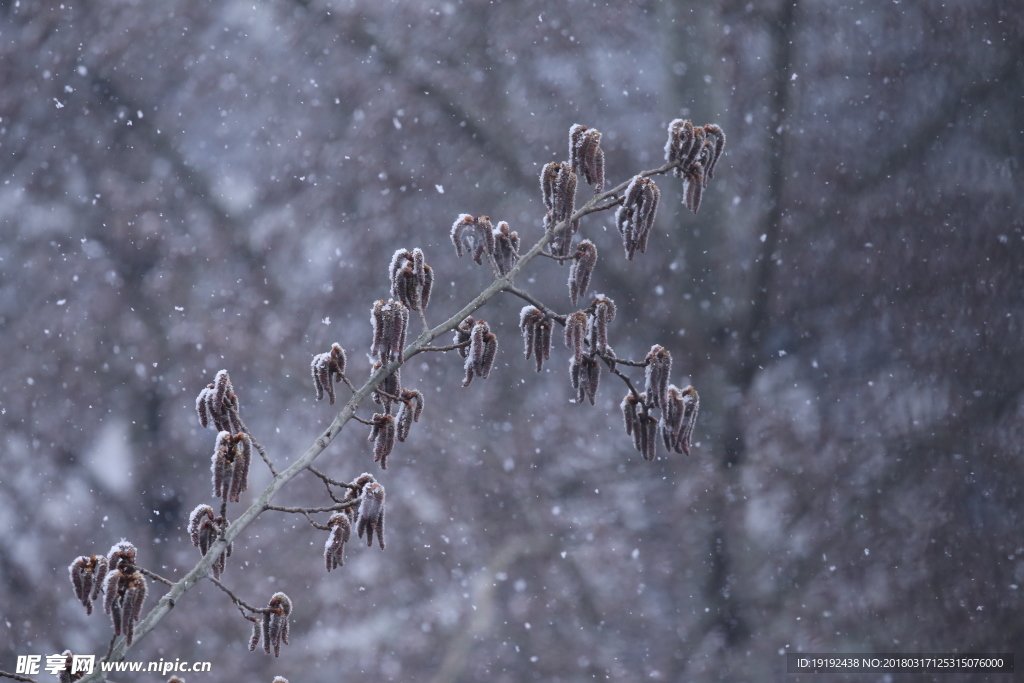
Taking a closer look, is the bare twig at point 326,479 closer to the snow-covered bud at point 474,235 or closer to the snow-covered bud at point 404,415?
the snow-covered bud at point 404,415

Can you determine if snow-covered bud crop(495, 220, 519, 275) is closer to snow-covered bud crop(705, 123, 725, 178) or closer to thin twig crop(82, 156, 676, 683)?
thin twig crop(82, 156, 676, 683)

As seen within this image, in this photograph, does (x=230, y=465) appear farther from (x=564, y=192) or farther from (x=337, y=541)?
(x=564, y=192)

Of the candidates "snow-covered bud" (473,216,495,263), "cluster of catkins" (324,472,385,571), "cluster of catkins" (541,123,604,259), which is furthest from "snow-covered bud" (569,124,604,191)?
"cluster of catkins" (324,472,385,571)

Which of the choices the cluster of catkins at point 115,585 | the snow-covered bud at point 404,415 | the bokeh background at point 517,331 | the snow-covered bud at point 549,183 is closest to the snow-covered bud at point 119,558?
the cluster of catkins at point 115,585

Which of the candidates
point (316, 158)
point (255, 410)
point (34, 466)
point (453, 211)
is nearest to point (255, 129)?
point (316, 158)

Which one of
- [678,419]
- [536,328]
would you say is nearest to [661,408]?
[678,419]

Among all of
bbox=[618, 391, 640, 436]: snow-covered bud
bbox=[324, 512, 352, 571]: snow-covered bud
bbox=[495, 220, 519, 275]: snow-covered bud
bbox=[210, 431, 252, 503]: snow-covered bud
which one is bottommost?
bbox=[324, 512, 352, 571]: snow-covered bud

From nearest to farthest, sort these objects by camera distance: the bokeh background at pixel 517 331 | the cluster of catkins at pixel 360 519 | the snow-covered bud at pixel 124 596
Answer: the snow-covered bud at pixel 124 596
the cluster of catkins at pixel 360 519
the bokeh background at pixel 517 331

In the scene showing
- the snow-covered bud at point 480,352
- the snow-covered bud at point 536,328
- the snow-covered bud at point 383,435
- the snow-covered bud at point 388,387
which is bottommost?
the snow-covered bud at point 383,435
